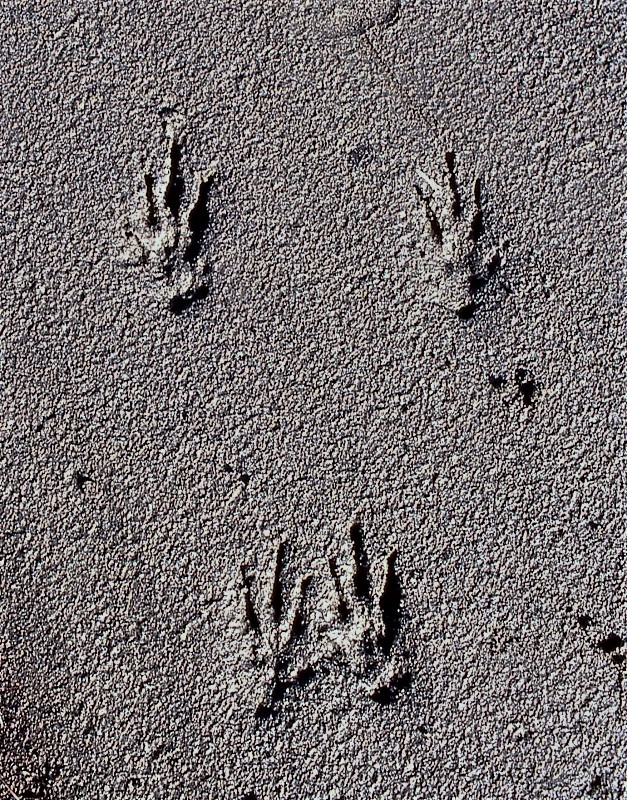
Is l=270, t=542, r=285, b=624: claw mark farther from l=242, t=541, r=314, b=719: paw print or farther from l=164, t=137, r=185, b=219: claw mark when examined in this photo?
l=164, t=137, r=185, b=219: claw mark

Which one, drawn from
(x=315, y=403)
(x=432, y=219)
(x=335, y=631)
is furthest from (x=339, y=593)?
(x=432, y=219)

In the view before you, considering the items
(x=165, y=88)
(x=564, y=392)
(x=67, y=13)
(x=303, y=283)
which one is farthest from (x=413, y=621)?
(x=67, y=13)

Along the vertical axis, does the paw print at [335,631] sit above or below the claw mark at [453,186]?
below

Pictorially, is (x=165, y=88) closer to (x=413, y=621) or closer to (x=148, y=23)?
(x=148, y=23)

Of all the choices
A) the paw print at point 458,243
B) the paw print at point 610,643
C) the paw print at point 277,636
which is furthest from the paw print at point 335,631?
the paw print at point 458,243

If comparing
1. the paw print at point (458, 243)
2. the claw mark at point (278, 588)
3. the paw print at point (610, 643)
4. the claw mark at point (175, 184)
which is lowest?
the paw print at point (610, 643)

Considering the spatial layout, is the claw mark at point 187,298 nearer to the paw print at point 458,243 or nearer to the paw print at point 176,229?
the paw print at point 176,229
